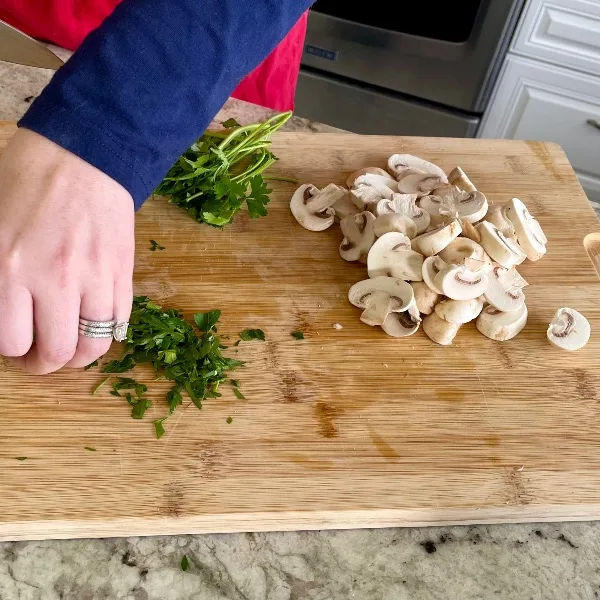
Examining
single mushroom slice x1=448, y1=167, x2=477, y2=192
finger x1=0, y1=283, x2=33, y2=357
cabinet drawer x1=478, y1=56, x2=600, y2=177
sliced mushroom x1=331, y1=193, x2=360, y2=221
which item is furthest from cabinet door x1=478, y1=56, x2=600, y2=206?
finger x1=0, y1=283, x2=33, y2=357

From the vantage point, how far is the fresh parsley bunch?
1.13 meters

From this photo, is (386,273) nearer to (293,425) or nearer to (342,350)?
(342,350)

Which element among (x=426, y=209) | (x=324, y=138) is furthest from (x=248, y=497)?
(x=324, y=138)

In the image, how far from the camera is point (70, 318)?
0.92m

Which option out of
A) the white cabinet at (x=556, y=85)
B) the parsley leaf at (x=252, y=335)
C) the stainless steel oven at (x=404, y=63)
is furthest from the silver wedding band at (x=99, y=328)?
the white cabinet at (x=556, y=85)

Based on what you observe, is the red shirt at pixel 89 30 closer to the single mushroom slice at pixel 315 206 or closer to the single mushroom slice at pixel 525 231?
the single mushroom slice at pixel 315 206

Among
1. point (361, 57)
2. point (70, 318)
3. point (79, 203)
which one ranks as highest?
point (79, 203)

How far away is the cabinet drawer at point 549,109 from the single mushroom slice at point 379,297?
4.86 feet

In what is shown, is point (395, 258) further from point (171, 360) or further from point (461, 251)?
point (171, 360)

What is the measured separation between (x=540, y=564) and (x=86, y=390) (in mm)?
741

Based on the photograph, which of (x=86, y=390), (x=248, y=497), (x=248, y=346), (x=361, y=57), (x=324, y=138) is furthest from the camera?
(x=361, y=57)

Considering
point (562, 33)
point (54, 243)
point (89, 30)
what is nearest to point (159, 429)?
point (54, 243)

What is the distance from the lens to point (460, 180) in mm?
1495

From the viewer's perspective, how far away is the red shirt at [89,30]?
160 cm
